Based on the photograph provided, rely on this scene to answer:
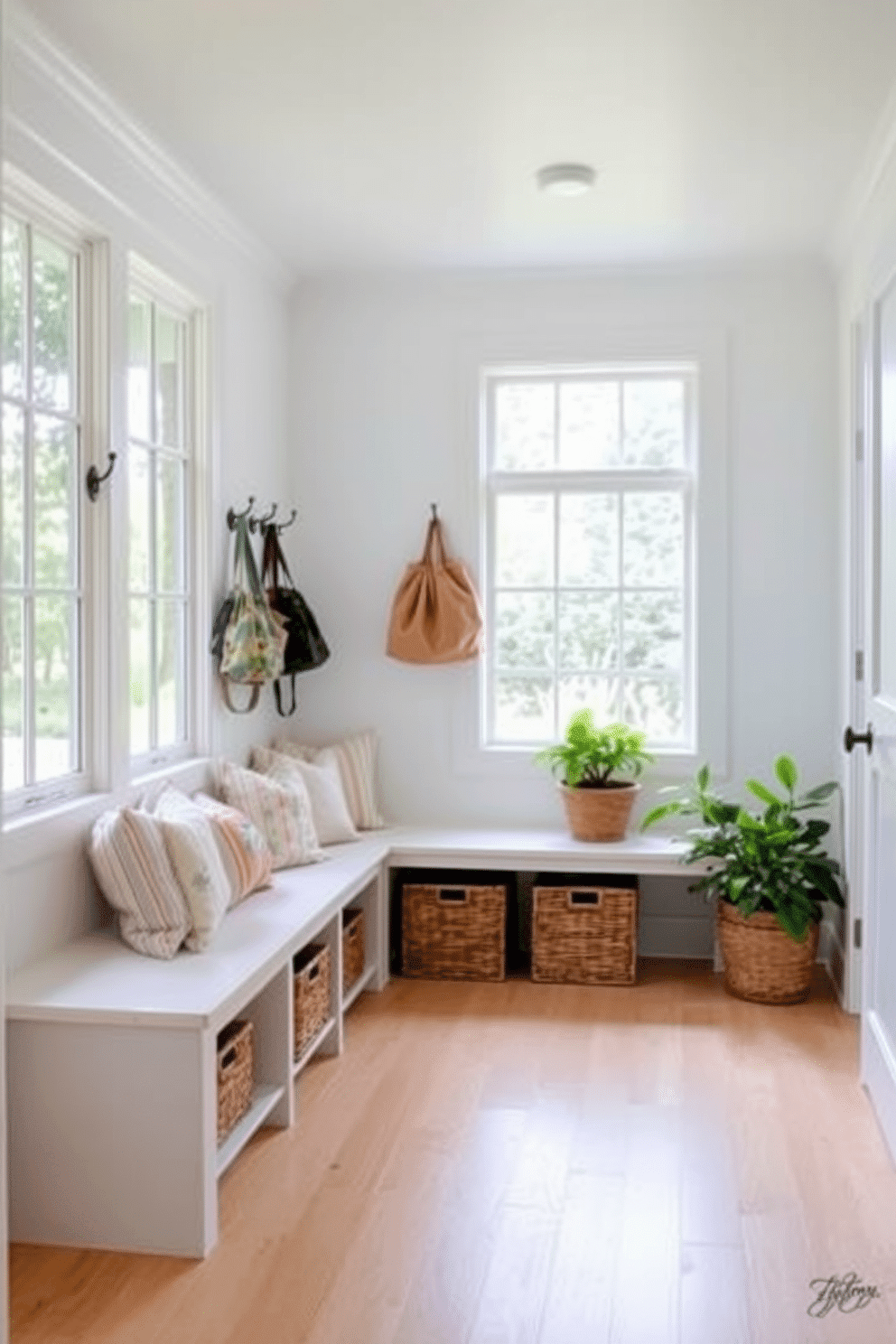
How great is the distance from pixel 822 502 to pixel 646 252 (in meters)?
1.03

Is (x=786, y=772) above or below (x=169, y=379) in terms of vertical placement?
below

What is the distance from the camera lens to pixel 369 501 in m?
4.46

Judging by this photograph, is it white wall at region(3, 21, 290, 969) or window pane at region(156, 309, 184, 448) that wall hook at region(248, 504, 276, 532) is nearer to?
white wall at region(3, 21, 290, 969)

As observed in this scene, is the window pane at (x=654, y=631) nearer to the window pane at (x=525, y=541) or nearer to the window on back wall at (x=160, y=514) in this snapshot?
the window pane at (x=525, y=541)

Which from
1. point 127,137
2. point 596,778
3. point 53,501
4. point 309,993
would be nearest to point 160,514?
point 53,501

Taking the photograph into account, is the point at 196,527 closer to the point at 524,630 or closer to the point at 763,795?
the point at 524,630

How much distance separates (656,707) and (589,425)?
41.2 inches

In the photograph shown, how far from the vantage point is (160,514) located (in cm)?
345

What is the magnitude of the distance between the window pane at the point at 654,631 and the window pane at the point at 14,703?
92.1 inches

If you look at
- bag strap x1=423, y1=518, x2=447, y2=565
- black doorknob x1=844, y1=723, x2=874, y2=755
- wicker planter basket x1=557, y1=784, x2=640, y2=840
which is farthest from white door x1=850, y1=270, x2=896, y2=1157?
bag strap x1=423, y1=518, x2=447, y2=565

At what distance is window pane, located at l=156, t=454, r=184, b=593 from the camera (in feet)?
11.3

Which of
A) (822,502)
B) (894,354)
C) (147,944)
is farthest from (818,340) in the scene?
(147,944)

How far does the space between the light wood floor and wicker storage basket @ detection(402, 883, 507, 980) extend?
464mm

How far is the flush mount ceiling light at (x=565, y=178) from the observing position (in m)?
3.24
